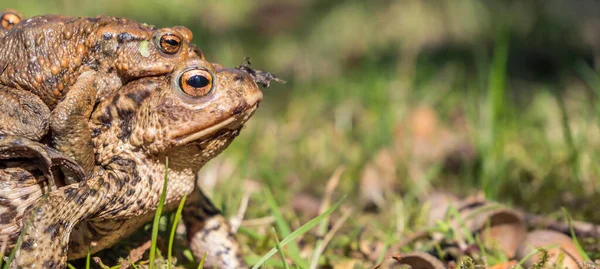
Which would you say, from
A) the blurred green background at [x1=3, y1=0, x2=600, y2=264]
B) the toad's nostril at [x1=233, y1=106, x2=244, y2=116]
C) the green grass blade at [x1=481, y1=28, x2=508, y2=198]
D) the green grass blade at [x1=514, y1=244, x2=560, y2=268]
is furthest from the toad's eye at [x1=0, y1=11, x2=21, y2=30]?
the green grass blade at [x1=481, y1=28, x2=508, y2=198]

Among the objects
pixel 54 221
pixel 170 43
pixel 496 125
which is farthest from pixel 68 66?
pixel 496 125

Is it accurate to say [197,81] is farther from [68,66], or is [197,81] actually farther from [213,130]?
[68,66]

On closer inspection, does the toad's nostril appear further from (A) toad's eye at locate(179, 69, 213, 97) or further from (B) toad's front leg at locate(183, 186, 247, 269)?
(B) toad's front leg at locate(183, 186, 247, 269)

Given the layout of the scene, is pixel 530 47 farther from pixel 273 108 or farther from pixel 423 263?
pixel 423 263

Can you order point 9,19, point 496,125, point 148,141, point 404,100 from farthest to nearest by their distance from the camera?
point 404,100
point 496,125
point 9,19
point 148,141

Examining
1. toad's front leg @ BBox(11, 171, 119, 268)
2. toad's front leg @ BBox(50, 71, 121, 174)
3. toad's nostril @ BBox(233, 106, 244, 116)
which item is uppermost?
toad's front leg @ BBox(50, 71, 121, 174)

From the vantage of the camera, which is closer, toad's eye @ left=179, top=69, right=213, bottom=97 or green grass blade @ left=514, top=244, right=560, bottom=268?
toad's eye @ left=179, top=69, right=213, bottom=97
